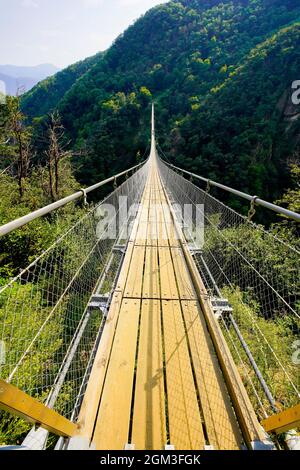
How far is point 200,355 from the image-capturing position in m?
1.49

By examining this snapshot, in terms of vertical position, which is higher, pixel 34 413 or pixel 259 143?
pixel 259 143

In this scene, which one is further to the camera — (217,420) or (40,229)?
(40,229)

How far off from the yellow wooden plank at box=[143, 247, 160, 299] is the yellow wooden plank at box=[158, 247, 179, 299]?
0.14 ft

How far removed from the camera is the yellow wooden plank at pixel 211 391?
1.10 metres

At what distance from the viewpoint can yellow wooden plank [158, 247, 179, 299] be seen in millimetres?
2096

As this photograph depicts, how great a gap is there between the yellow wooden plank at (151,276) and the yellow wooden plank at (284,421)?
112 cm

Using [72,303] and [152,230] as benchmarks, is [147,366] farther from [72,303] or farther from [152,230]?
[152,230]

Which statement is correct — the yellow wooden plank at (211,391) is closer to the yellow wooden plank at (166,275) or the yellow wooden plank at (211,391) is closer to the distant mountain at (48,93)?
the yellow wooden plank at (166,275)

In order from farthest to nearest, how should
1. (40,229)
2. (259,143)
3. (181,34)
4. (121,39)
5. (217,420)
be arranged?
1. (121,39)
2. (181,34)
3. (259,143)
4. (40,229)
5. (217,420)

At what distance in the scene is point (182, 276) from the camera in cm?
235

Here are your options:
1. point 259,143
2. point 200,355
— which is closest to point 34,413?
point 200,355
